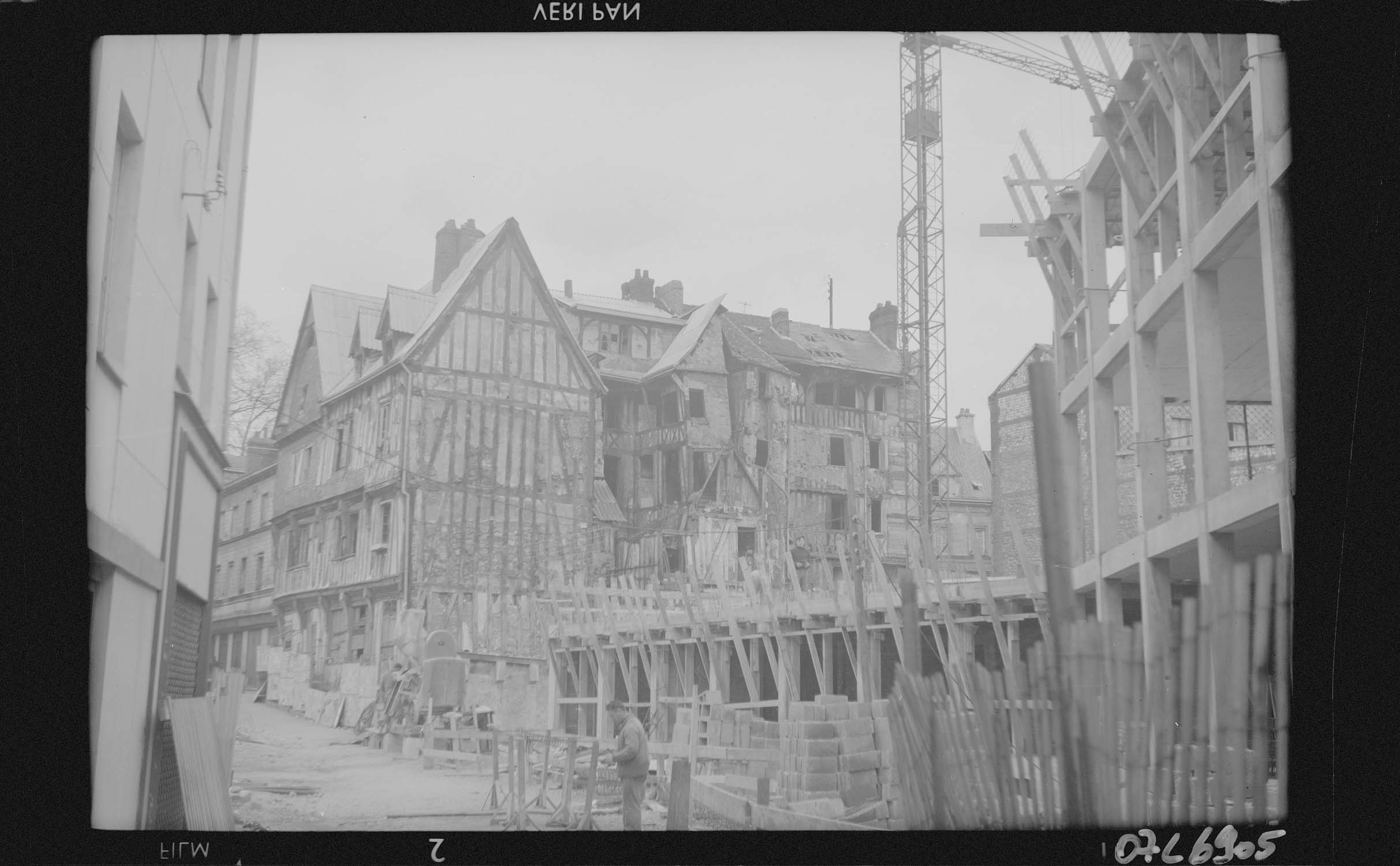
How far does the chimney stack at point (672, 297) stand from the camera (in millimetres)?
4120

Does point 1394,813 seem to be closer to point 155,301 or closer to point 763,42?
point 763,42

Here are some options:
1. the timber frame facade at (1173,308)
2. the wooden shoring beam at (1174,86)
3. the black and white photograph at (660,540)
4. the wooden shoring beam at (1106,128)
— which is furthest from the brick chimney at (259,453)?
the wooden shoring beam at (1174,86)

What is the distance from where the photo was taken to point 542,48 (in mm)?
3750

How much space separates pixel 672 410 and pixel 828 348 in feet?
2.04

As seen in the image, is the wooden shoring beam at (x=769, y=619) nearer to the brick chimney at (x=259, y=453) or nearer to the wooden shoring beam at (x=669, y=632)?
the wooden shoring beam at (x=669, y=632)

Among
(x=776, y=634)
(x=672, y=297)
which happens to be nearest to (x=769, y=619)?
(x=776, y=634)

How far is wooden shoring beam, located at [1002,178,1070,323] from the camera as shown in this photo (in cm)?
415

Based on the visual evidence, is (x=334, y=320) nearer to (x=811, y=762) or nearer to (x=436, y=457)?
(x=436, y=457)

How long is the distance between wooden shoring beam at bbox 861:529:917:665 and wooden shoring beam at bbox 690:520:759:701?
0.56m

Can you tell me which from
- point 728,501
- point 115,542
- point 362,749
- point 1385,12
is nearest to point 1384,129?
point 1385,12

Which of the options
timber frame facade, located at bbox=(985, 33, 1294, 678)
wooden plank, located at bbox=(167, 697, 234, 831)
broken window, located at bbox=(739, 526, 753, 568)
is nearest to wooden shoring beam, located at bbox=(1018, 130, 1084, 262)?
timber frame facade, located at bbox=(985, 33, 1294, 678)

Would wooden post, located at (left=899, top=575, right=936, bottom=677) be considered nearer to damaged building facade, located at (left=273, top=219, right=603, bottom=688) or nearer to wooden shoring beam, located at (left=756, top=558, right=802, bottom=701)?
wooden shoring beam, located at (left=756, top=558, right=802, bottom=701)

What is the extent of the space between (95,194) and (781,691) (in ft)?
9.54

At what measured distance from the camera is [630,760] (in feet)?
13.3
